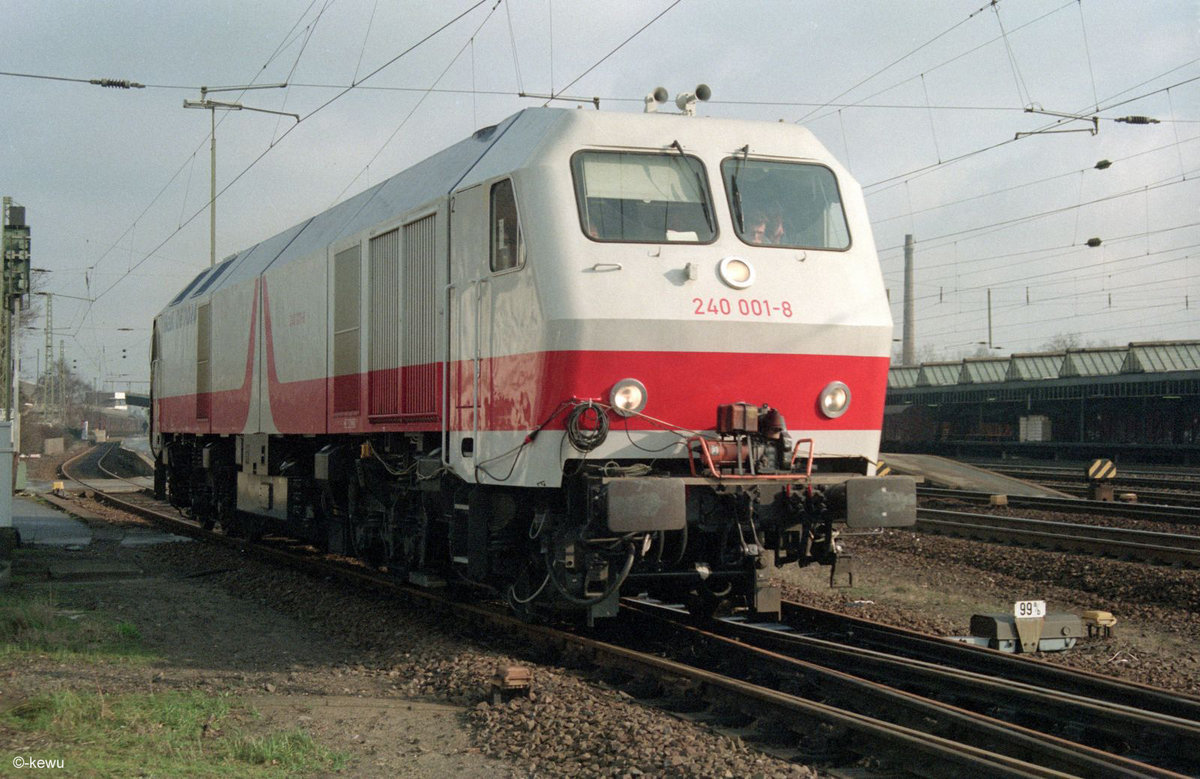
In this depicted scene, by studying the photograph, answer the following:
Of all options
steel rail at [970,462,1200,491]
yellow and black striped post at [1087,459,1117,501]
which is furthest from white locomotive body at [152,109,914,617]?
steel rail at [970,462,1200,491]

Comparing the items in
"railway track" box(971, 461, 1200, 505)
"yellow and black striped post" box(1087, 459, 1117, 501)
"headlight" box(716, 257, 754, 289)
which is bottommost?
"railway track" box(971, 461, 1200, 505)

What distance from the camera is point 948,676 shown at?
21.4 feet

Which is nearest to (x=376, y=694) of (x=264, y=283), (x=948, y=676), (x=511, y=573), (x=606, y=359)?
(x=511, y=573)

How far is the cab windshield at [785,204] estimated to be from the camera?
321 inches

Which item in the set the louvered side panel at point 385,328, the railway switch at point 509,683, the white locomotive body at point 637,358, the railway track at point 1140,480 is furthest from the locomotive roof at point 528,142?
the railway track at point 1140,480

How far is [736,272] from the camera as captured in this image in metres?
7.88

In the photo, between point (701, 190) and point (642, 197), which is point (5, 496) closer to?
point (642, 197)

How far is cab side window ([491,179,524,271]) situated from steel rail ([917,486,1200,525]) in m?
13.6

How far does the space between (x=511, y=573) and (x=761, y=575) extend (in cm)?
190

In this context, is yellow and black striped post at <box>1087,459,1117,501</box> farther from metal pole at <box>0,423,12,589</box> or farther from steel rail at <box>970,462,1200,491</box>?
metal pole at <box>0,423,12,589</box>

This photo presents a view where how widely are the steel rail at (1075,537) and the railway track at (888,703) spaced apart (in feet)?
19.9

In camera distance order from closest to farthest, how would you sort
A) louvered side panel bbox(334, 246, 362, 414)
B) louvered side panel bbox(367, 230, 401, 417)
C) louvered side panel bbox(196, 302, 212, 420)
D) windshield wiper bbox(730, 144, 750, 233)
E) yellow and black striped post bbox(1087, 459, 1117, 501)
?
windshield wiper bbox(730, 144, 750, 233) → louvered side panel bbox(367, 230, 401, 417) → louvered side panel bbox(334, 246, 362, 414) → louvered side panel bbox(196, 302, 212, 420) → yellow and black striped post bbox(1087, 459, 1117, 501)

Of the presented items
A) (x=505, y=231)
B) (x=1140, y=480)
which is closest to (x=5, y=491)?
(x=505, y=231)

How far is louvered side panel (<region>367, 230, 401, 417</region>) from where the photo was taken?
9.86 m
